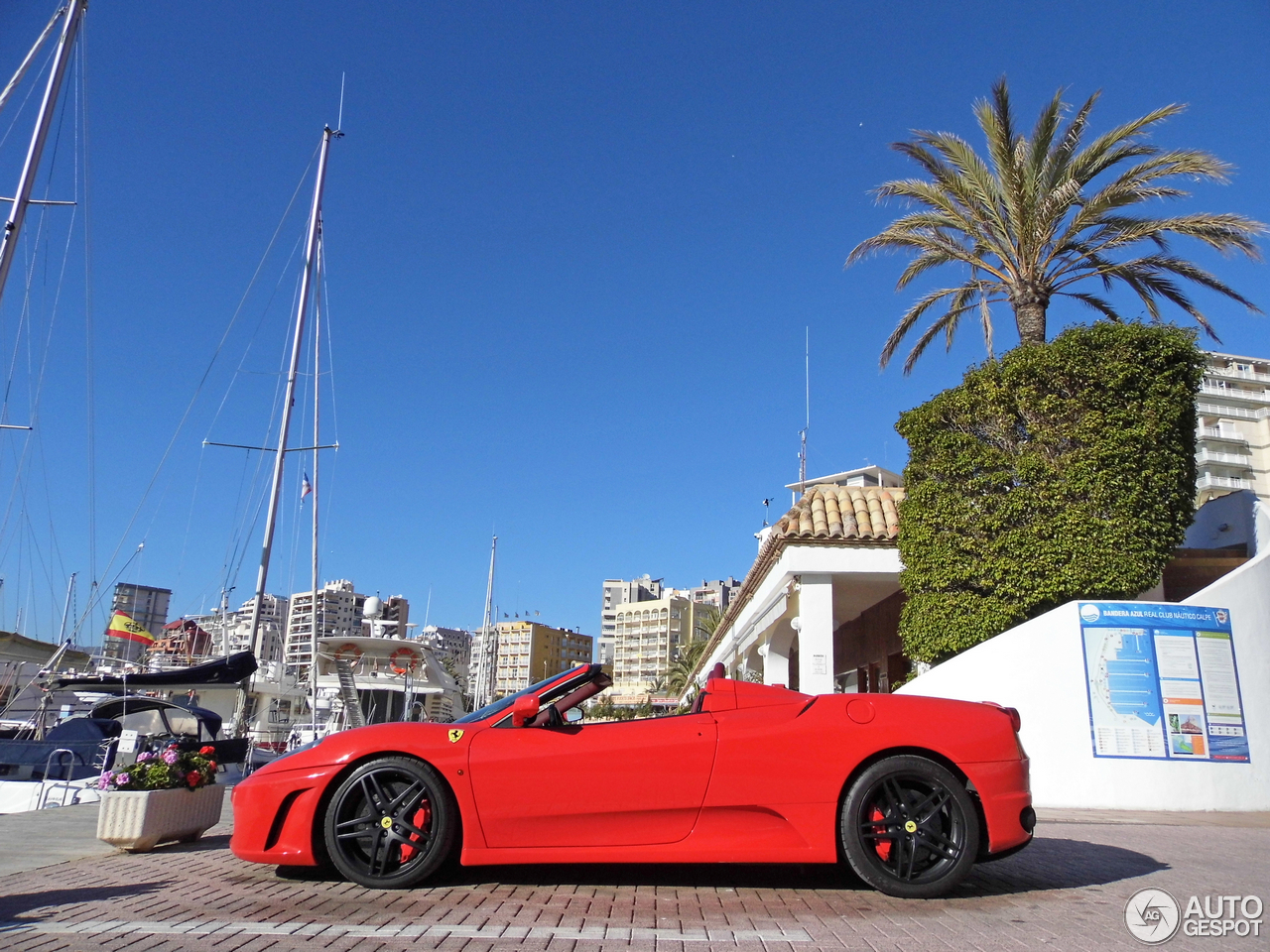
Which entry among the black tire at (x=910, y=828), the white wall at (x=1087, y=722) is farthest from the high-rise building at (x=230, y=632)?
the black tire at (x=910, y=828)

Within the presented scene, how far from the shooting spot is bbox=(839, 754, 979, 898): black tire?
4.45 metres

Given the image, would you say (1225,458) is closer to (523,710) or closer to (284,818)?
(523,710)

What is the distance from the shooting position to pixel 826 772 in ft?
15.0

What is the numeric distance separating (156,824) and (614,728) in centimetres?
361

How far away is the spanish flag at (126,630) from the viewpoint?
22531mm

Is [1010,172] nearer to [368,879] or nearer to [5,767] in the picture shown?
[368,879]

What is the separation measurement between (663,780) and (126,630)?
22.6m

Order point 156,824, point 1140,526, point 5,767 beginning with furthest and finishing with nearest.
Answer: point 5,767, point 1140,526, point 156,824

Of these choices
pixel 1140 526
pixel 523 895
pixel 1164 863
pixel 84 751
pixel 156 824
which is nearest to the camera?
pixel 523 895

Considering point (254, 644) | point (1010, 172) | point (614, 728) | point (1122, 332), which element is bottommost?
point (614, 728)

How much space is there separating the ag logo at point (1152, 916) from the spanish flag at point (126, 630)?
76.9ft

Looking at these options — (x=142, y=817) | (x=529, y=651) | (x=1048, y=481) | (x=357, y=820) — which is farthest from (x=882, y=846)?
(x=529, y=651)

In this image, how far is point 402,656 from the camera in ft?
98.7

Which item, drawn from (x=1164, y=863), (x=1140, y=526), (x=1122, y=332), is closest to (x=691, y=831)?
(x=1164, y=863)
